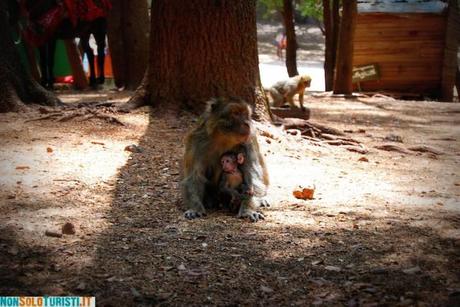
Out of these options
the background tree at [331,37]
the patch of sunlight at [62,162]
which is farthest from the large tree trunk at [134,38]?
the background tree at [331,37]

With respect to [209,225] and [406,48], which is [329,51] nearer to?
[406,48]

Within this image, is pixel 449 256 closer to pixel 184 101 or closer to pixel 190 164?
pixel 190 164

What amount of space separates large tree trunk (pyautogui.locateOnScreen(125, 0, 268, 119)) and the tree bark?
19.9 feet

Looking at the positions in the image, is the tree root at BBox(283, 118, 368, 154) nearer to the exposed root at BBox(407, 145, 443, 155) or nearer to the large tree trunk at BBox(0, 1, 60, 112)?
the exposed root at BBox(407, 145, 443, 155)

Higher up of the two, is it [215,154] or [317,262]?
[215,154]

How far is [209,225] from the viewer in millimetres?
4629

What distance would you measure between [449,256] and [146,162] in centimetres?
335

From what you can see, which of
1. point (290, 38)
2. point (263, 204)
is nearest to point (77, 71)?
point (290, 38)

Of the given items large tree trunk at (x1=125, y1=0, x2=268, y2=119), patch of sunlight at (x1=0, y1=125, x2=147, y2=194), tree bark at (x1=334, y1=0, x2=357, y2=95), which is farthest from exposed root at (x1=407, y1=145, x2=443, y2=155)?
tree bark at (x1=334, y1=0, x2=357, y2=95)

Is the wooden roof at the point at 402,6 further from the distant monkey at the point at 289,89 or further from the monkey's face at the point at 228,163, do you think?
the monkey's face at the point at 228,163

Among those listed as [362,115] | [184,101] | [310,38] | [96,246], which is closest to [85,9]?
[184,101]

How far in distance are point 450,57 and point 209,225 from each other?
44.5ft

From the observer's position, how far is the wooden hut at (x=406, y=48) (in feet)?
53.1

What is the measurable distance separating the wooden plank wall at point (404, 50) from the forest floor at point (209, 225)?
8.96 m
